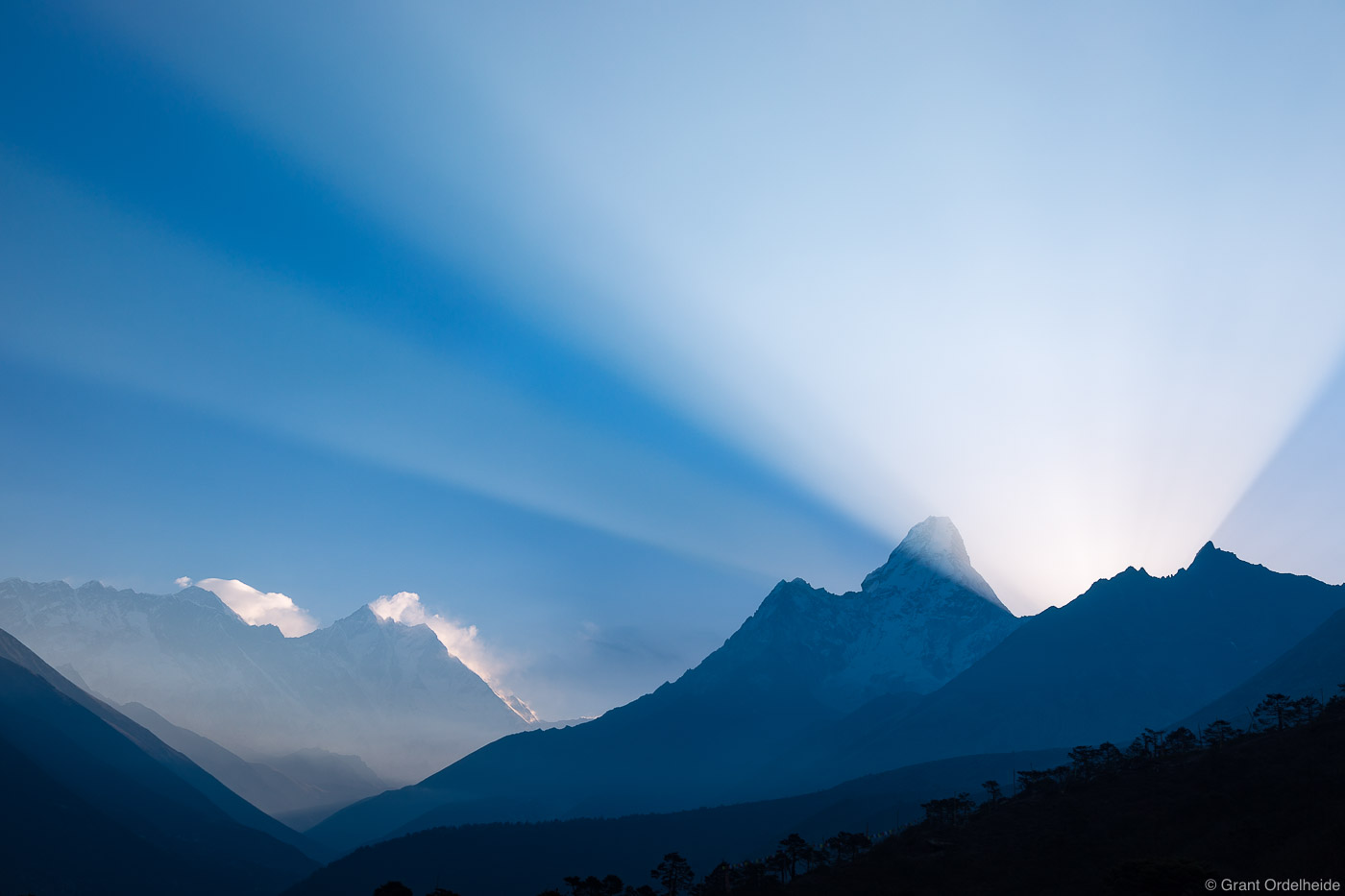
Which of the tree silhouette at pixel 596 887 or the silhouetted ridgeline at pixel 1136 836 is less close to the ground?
the silhouetted ridgeline at pixel 1136 836

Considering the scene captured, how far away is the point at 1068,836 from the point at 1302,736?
184 ft

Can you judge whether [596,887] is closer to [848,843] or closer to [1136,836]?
[848,843]

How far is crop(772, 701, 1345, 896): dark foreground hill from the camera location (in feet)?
348

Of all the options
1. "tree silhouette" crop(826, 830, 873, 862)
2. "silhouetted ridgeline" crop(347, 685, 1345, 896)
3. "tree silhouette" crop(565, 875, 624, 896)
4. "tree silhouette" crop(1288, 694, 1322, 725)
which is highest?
"tree silhouette" crop(1288, 694, 1322, 725)

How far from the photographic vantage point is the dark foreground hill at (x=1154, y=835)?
348 feet

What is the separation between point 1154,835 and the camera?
433 ft

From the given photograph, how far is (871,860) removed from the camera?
15262cm

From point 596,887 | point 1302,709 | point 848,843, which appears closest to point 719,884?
point 596,887

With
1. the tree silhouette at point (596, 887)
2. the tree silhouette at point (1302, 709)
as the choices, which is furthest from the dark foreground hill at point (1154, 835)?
the tree silhouette at point (596, 887)

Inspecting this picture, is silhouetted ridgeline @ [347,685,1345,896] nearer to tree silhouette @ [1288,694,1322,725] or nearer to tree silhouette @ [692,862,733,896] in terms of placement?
Result: tree silhouette @ [692,862,733,896]

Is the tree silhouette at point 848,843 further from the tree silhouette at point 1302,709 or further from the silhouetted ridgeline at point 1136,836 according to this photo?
the tree silhouette at point 1302,709

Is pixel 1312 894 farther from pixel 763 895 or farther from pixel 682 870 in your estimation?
pixel 682 870

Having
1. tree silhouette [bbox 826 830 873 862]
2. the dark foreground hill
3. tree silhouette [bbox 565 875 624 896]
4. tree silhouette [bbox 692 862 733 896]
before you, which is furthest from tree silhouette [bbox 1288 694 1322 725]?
tree silhouette [bbox 565 875 624 896]

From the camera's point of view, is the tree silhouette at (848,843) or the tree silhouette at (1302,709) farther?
the tree silhouette at (1302,709)
